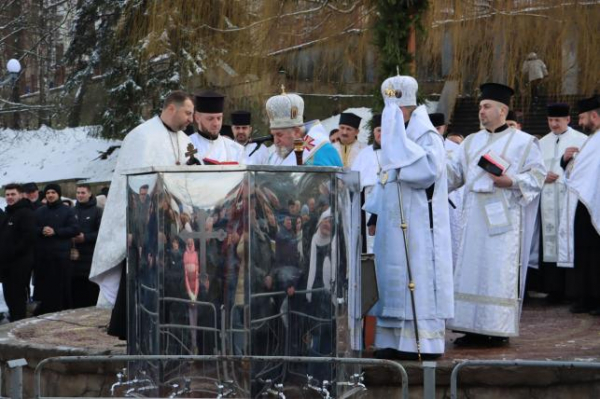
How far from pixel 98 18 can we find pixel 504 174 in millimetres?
23616

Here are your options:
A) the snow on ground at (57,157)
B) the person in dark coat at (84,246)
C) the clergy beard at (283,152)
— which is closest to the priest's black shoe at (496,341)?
the clergy beard at (283,152)

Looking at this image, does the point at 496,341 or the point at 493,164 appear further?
the point at 496,341

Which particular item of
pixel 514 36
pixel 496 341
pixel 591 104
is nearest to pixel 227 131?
pixel 591 104

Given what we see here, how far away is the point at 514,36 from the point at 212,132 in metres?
10.0

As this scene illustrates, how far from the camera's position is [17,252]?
15344 millimetres

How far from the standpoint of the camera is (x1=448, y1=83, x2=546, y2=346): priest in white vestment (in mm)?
10461

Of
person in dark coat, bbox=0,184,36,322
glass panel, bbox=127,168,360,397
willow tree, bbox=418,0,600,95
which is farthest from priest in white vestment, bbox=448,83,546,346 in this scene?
willow tree, bbox=418,0,600,95

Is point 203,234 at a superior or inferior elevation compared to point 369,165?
inferior

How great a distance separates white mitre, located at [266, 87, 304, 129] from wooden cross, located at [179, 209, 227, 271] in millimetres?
1524

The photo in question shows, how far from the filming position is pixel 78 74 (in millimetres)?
→ 33531

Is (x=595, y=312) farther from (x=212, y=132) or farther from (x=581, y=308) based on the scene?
Answer: (x=212, y=132)

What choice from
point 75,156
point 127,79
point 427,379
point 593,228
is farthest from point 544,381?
point 75,156

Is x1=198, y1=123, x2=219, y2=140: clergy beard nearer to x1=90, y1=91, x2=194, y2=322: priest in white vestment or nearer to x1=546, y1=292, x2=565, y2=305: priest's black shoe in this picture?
x1=90, y1=91, x2=194, y2=322: priest in white vestment

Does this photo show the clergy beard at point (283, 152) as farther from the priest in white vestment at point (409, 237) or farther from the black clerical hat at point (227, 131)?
the black clerical hat at point (227, 131)
